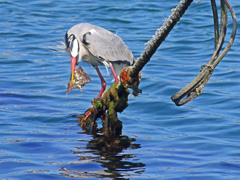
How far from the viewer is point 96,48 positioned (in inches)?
320

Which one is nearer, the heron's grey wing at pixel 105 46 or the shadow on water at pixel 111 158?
the shadow on water at pixel 111 158

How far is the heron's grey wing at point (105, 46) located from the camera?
8070 millimetres

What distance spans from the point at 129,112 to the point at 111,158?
257 cm

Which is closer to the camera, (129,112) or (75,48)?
(75,48)

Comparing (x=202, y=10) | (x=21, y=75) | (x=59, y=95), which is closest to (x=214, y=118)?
(x=59, y=95)

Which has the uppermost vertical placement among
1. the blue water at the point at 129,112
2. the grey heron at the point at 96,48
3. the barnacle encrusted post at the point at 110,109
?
the grey heron at the point at 96,48

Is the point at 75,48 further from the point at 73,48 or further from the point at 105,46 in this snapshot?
the point at 105,46

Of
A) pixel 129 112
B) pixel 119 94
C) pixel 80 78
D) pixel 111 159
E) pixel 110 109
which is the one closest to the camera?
pixel 111 159

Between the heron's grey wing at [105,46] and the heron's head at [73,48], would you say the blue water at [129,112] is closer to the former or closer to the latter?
the heron's head at [73,48]

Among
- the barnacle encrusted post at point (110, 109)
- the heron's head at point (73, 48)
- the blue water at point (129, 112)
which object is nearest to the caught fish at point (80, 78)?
the heron's head at point (73, 48)

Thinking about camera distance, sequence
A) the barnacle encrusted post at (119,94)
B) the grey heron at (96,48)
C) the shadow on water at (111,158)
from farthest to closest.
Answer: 1. the grey heron at (96,48)
2. the shadow on water at (111,158)
3. the barnacle encrusted post at (119,94)

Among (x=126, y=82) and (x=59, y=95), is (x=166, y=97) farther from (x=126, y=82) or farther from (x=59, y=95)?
(x=126, y=82)

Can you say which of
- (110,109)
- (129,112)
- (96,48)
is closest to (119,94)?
Result: (110,109)

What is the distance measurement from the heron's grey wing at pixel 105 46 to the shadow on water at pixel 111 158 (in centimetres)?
164
